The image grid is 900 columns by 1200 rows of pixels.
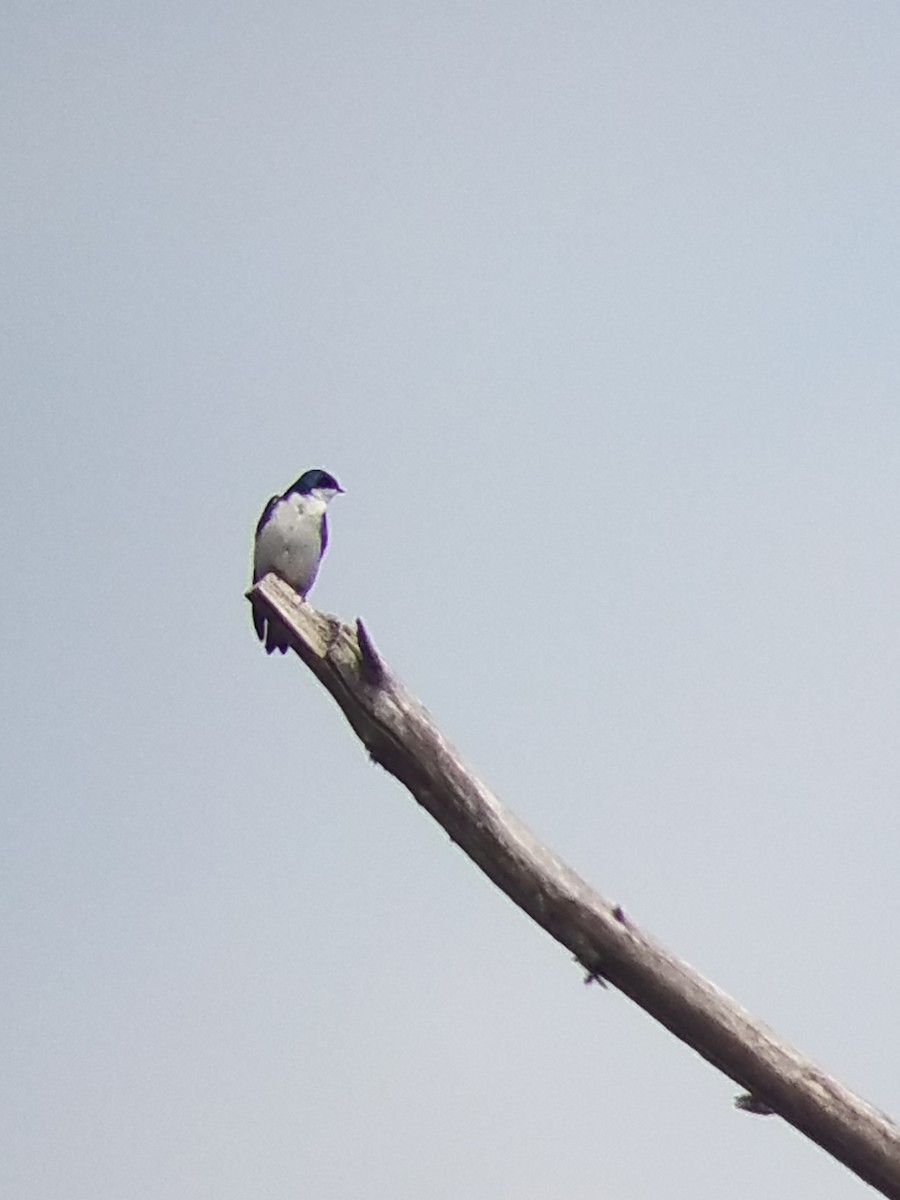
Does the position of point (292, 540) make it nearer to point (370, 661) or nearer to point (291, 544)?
point (291, 544)

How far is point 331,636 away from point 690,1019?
5.83 ft

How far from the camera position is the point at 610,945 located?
4.24 m

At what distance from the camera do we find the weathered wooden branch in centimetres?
415

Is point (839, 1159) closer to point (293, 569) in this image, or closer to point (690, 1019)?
point (690, 1019)

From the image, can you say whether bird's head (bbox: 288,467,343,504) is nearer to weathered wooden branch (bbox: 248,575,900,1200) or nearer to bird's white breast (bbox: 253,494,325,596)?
bird's white breast (bbox: 253,494,325,596)

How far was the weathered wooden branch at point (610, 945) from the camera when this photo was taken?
4.15 m

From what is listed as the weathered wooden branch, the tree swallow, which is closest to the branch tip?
the weathered wooden branch

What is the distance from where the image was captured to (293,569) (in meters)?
10.8

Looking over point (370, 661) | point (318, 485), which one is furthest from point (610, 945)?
point (318, 485)

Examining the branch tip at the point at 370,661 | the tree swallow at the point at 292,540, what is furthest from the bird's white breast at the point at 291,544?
the branch tip at the point at 370,661

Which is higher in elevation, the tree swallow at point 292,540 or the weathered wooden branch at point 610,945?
the tree swallow at point 292,540

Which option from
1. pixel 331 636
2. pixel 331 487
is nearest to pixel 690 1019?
pixel 331 636

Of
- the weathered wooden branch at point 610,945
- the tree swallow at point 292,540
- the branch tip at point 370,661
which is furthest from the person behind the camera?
the tree swallow at point 292,540

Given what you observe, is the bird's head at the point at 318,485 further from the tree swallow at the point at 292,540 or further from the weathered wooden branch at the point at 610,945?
the weathered wooden branch at the point at 610,945
